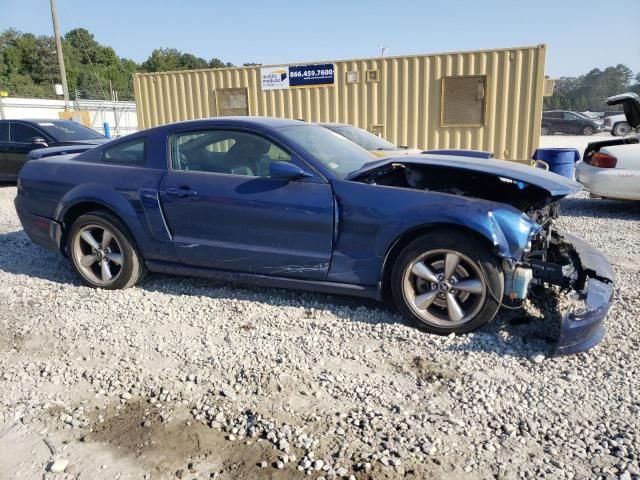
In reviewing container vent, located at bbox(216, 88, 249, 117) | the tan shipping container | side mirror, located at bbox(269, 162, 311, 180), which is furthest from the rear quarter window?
container vent, located at bbox(216, 88, 249, 117)

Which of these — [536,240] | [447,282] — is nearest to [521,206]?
[536,240]

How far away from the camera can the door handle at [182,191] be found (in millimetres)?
4211

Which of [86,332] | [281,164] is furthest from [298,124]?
[86,332]

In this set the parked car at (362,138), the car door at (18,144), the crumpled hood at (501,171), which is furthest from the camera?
the car door at (18,144)

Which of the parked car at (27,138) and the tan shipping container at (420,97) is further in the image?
the parked car at (27,138)

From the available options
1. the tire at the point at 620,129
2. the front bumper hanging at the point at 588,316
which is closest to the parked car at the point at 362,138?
the front bumper hanging at the point at 588,316

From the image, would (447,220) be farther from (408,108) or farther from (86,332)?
(408,108)

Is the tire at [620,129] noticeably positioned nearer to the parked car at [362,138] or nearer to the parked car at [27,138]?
the parked car at [362,138]

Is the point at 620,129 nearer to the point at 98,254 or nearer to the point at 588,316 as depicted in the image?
the point at 588,316

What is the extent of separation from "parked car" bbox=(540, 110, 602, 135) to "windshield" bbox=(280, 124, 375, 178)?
30.2 metres

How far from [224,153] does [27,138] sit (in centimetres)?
845

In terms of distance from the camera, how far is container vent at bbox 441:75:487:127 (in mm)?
10531

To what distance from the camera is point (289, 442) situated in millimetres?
2537

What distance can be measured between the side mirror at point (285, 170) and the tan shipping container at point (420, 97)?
7.79 meters
